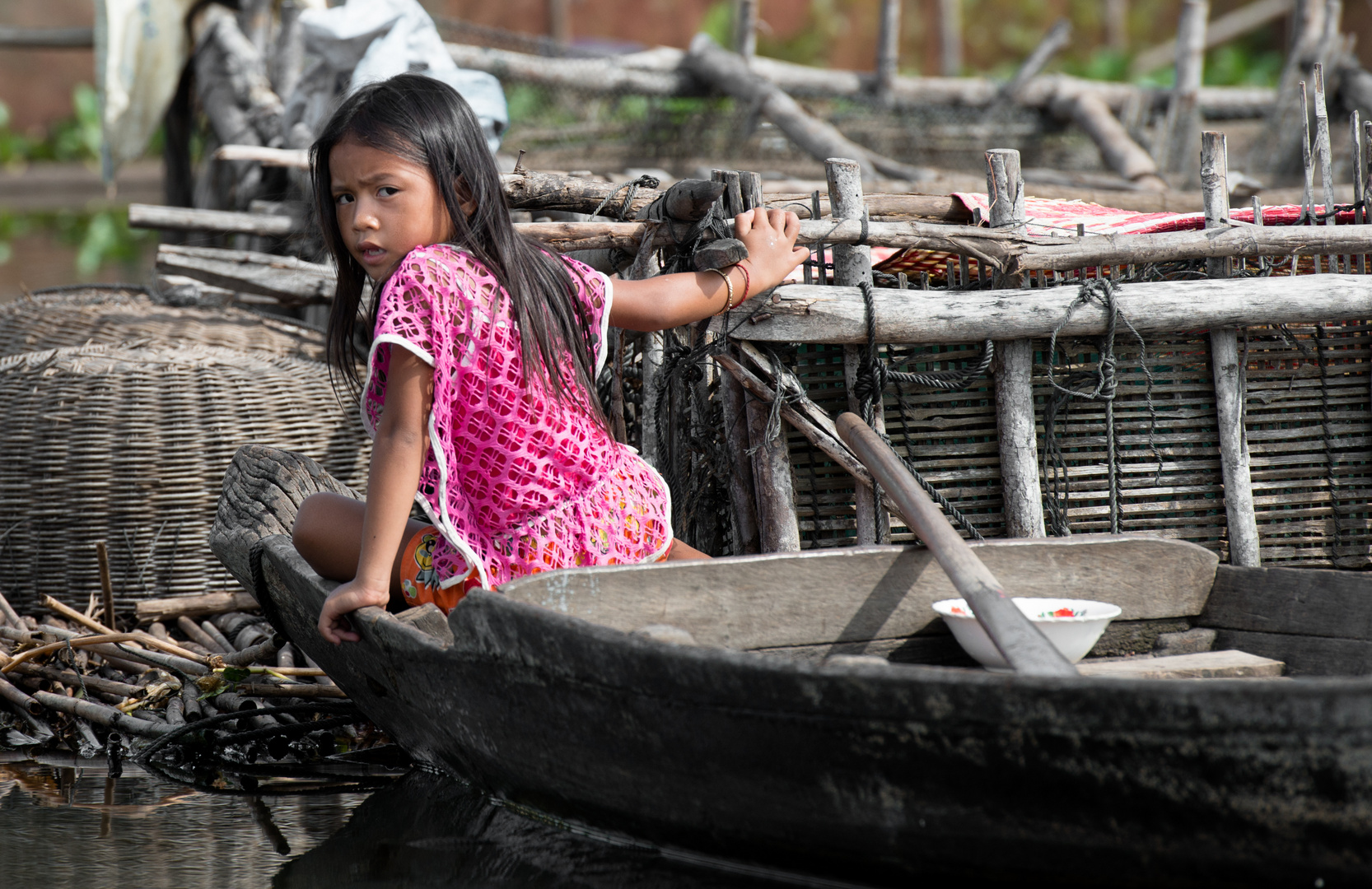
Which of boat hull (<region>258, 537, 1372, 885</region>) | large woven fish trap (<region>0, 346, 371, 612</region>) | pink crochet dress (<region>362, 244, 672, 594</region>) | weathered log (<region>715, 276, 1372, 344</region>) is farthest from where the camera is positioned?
large woven fish trap (<region>0, 346, 371, 612</region>)

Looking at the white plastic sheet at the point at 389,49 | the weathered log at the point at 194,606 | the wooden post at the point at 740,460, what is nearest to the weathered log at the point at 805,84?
the white plastic sheet at the point at 389,49

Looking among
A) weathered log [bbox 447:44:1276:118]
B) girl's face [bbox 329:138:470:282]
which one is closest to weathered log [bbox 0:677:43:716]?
girl's face [bbox 329:138:470:282]

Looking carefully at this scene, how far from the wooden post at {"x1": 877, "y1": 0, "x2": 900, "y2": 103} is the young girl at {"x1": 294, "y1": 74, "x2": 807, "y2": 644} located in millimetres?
5261

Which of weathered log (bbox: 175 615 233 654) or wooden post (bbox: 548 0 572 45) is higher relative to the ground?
wooden post (bbox: 548 0 572 45)

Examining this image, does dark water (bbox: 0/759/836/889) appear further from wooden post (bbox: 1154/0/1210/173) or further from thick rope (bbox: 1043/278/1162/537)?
wooden post (bbox: 1154/0/1210/173)

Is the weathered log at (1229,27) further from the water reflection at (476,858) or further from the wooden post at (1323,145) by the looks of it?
the water reflection at (476,858)

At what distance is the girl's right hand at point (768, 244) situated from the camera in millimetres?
2760

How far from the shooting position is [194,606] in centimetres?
400

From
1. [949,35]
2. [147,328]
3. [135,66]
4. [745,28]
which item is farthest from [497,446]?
[949,35]

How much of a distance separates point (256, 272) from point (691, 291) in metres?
2.76

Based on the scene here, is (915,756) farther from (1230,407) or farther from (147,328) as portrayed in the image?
(147,328)

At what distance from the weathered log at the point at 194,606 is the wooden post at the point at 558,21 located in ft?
41.8

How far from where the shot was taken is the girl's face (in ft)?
8.21

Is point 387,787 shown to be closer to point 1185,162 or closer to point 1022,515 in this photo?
point 1022,515
